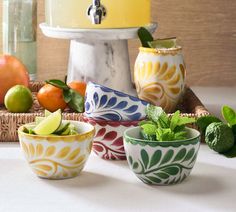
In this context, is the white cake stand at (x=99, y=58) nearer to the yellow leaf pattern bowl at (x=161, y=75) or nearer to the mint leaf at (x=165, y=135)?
the yellow leaf pattern bowl at (x=161, y=75)

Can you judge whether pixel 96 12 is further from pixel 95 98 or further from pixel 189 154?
pixel 189 154

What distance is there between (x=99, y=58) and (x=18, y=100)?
191 mm

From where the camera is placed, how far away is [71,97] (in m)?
1.20

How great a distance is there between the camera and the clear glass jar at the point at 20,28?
1.42m

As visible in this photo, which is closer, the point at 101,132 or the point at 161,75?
the point at 101,132

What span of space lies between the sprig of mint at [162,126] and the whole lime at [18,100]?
297 mm

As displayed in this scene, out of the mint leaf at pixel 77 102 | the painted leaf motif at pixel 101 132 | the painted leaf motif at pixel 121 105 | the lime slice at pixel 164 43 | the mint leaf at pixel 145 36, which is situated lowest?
the painted leaf motif at pixel 101 132

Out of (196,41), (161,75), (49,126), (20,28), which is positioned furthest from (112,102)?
(196,41)

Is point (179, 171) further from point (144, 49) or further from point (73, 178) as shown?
point (144, 49)

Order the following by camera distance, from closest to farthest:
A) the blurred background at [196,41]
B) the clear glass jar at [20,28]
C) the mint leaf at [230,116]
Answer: the mint leaf at [230,116], the clear glass jar at [20,28], the blurred background at [196,41]

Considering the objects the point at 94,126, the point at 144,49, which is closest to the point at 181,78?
the point at 144,49

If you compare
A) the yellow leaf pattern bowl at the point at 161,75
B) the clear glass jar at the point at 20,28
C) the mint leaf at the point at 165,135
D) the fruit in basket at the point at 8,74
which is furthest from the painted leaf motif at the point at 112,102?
the clear glass jar at the point at 20,28

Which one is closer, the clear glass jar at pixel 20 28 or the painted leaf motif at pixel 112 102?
the painted leaf motif at pixel 112 102

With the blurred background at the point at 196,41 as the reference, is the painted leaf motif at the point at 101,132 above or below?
below
